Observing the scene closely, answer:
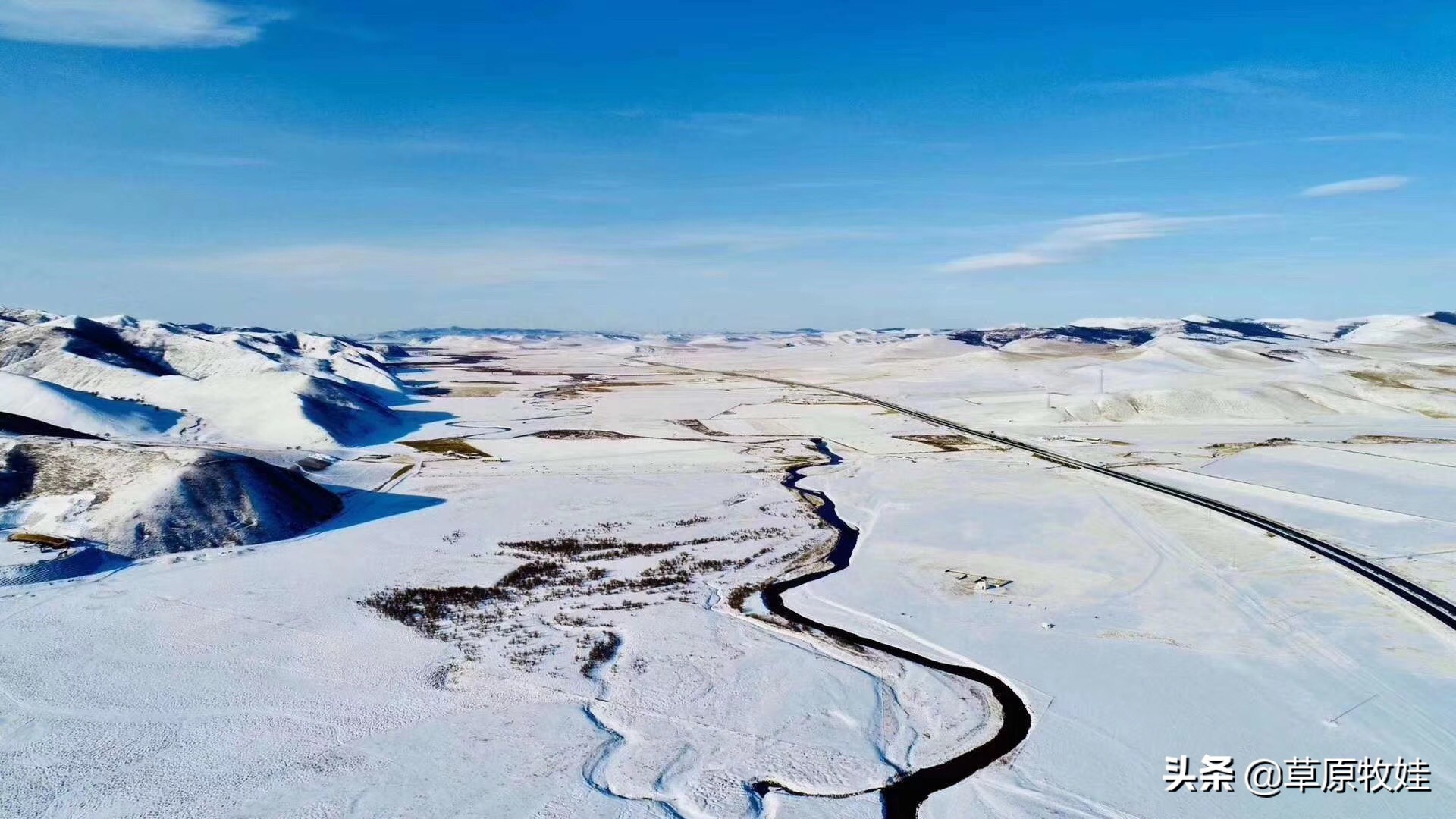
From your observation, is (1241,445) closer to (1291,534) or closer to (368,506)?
(1291,534)

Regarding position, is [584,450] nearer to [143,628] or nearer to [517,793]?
[143,628]

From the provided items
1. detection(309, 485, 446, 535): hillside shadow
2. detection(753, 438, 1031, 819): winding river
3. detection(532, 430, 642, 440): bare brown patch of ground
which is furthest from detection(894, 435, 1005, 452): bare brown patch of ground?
detection(309, 485, 446, 535): hillside shadow

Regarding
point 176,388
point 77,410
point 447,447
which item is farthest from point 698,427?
point 77,410

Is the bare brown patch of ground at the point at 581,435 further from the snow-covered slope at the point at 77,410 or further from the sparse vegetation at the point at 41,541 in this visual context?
the sparse vegetation at the point at 41,541

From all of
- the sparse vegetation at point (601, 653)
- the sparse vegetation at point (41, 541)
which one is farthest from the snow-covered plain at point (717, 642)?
the sparse vegetation at point (41, 541)

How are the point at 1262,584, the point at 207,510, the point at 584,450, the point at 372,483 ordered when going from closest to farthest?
the point at 1262,584
the point at 207,510
the point at 372,483
the point at 584,450

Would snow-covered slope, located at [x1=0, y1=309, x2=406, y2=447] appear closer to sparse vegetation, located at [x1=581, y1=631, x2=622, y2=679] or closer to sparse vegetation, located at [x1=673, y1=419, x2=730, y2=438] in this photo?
sparse vegetation, located at [x1=673, y1=419, x2=730, y2=438]

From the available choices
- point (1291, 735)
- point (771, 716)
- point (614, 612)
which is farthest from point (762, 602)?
point (1291, 735)
